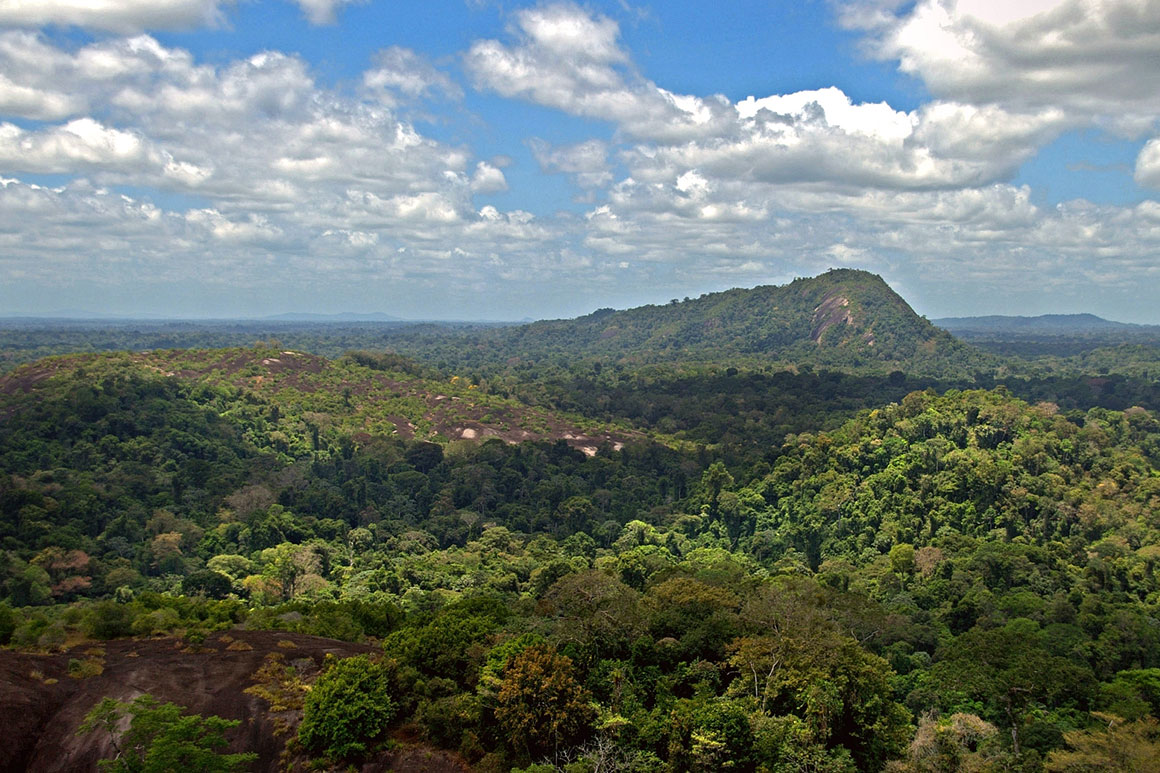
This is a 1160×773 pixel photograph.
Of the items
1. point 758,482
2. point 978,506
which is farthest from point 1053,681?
point 758,482

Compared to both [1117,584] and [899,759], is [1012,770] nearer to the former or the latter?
[899,759]

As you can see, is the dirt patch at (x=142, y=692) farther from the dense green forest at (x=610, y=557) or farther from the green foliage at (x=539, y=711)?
the green foliage at (x=539, y=711)

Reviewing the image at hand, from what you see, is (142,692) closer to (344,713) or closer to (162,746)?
(344,713)

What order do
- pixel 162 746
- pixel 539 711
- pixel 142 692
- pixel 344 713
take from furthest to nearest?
pixel 142 692
pixel 344 713
pixel 539 711
pixel 162 746

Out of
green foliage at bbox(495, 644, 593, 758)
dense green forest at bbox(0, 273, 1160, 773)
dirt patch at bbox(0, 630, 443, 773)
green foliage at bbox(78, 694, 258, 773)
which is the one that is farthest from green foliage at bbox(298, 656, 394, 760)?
green foliage at bbox(495, 644, 593, 758)

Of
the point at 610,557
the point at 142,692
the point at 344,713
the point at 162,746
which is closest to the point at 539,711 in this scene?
the point at 344,713

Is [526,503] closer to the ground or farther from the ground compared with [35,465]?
closer to the ground
